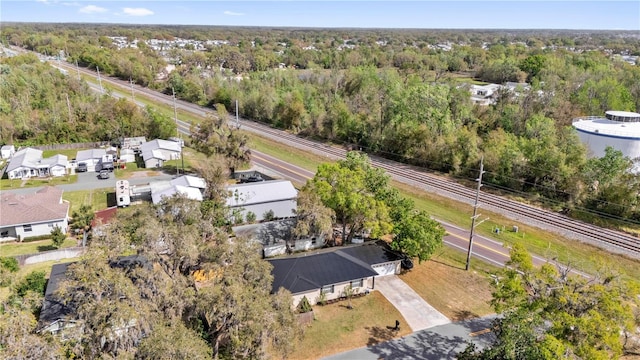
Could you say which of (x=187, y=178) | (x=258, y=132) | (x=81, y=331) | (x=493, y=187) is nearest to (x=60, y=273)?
(x=81, y=331)

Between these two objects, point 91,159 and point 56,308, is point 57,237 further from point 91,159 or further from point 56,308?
point 91,159

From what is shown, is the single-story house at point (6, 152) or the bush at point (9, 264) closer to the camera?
the bush at point (9, 264)

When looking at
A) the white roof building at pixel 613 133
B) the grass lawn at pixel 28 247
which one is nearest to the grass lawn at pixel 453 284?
the grass lawn at pixel 28 247

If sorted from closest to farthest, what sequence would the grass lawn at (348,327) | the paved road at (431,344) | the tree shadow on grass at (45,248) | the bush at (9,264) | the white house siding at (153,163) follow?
the paved road at (431,344) → the grass lawn at (348,327) → the bush at (9,264) → the tree shadow on grass at (45,248) → the white house siding at (153,163)

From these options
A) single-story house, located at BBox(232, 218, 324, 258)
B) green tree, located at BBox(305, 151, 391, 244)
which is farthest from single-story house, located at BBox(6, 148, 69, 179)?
green tree, located at BBox(305, 151, 391, 244)

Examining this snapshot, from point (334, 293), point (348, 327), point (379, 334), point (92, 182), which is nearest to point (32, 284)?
point (334, 293)

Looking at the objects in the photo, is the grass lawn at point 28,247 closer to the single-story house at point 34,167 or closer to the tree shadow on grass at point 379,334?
the single-story house at point 34,167

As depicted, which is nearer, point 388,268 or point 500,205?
point 388,268
